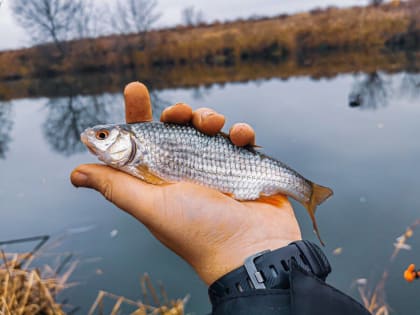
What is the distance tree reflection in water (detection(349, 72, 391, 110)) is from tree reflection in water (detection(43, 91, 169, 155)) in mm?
9865

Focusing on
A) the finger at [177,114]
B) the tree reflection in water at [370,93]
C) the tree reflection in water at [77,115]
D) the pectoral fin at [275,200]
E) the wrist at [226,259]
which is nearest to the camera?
the wrist at [226,259]

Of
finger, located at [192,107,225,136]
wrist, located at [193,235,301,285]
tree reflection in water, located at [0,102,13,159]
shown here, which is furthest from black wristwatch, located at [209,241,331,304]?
tree reflection in water, located at [0,102,13,159]

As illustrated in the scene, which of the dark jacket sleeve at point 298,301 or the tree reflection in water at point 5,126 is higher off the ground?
the tree reflection in water at point 5,126

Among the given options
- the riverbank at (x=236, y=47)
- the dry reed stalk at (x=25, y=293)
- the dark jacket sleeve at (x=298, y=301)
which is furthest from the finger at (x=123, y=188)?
the riverbank at (x=236, y=47)

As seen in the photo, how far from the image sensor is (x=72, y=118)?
21797 millimetres

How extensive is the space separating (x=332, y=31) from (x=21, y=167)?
1179 inches

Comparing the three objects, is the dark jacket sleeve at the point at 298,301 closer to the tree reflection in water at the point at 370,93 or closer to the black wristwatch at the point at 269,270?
the black wristwatch at the point at 269,270

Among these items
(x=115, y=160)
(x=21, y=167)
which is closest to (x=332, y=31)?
(x=21, y=167)

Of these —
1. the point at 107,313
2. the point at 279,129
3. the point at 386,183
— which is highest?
the point at 279,129

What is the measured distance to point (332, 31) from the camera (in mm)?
34031

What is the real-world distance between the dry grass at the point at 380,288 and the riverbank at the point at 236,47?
21.1 meters

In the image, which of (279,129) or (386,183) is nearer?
(386,183)

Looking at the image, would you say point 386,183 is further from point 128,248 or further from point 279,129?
point 128,248

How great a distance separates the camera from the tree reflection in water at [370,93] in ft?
53.7
